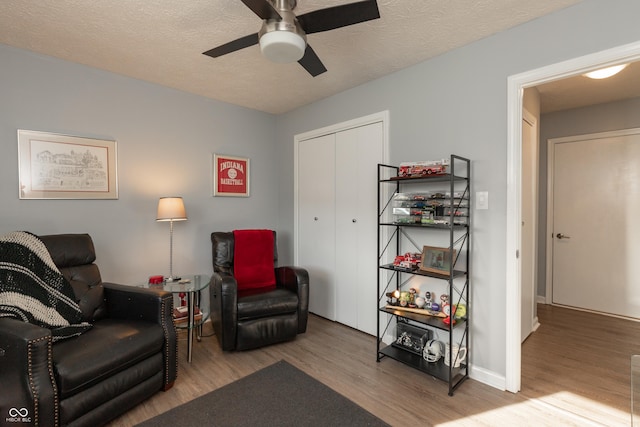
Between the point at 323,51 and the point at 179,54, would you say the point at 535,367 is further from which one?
the point at 179,54

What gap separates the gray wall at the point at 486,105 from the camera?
1812 millimetres

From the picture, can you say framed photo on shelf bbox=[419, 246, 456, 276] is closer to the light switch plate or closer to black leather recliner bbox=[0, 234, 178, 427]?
the light switch plate

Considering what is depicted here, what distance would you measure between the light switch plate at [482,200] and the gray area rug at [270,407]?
155 centimetres

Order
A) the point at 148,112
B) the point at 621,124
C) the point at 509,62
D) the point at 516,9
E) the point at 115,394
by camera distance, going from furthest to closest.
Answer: the point at 621,124 < the point at 148,112 < the point at 509,62 < the point at 516,9 < the point at 115,394

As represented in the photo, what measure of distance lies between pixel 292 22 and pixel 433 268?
1.80 m

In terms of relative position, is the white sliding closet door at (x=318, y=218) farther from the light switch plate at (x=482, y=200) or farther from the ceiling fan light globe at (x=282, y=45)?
the ceiling fan light globe at (x=282, y=45)

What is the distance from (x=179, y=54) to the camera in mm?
2432

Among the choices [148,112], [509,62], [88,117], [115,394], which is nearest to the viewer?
[115,394]

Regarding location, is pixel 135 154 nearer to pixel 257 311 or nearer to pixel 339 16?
pixel 257 311

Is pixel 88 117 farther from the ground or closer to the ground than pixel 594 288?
farther from the ground

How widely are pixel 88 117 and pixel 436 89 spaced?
292 cm

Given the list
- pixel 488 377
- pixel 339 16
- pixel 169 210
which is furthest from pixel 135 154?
pixel 488 377

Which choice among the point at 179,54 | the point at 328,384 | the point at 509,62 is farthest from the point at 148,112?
the point at 509,62

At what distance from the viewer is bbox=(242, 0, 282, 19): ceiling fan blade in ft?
4.40
